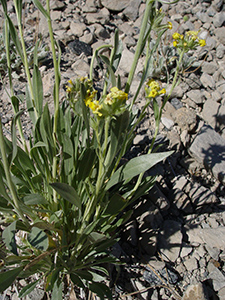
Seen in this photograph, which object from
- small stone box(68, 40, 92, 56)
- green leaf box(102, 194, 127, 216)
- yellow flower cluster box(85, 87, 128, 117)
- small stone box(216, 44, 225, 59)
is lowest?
green leaf box(102, 194, 127, 216)

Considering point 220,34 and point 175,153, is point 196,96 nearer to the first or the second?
point 175,153

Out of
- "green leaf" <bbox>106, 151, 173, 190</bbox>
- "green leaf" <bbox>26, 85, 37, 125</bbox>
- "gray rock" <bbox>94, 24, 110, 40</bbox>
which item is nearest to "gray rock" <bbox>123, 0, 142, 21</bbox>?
"gray rock" <bbox>94, 24, 110, 40</bbox>

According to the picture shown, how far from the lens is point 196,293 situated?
172 centimetres

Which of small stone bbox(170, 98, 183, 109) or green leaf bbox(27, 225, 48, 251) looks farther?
small stone bbox(170, 98, 183, 109)

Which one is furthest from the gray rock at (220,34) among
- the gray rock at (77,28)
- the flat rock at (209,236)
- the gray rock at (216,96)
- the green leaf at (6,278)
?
the green leaf at (6,278)

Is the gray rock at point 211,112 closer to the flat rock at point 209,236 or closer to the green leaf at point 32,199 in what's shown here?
the flat rock at point 209,236

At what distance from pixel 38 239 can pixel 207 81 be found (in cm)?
265

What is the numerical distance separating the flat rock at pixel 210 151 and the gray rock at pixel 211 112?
0.24 m

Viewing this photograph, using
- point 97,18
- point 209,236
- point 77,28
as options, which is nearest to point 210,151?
point 209,236

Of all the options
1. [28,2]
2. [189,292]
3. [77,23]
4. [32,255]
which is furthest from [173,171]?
[28,2]

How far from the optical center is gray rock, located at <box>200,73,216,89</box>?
10.5ft

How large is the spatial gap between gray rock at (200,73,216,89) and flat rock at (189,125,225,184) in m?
0.73

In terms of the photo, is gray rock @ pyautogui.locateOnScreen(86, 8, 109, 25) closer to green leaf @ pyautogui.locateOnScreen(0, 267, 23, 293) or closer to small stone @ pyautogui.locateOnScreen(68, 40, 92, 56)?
small stone @ pyautogui.locateOnScreen(68, 40, 92, 56)

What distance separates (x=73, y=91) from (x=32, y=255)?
0.88m
